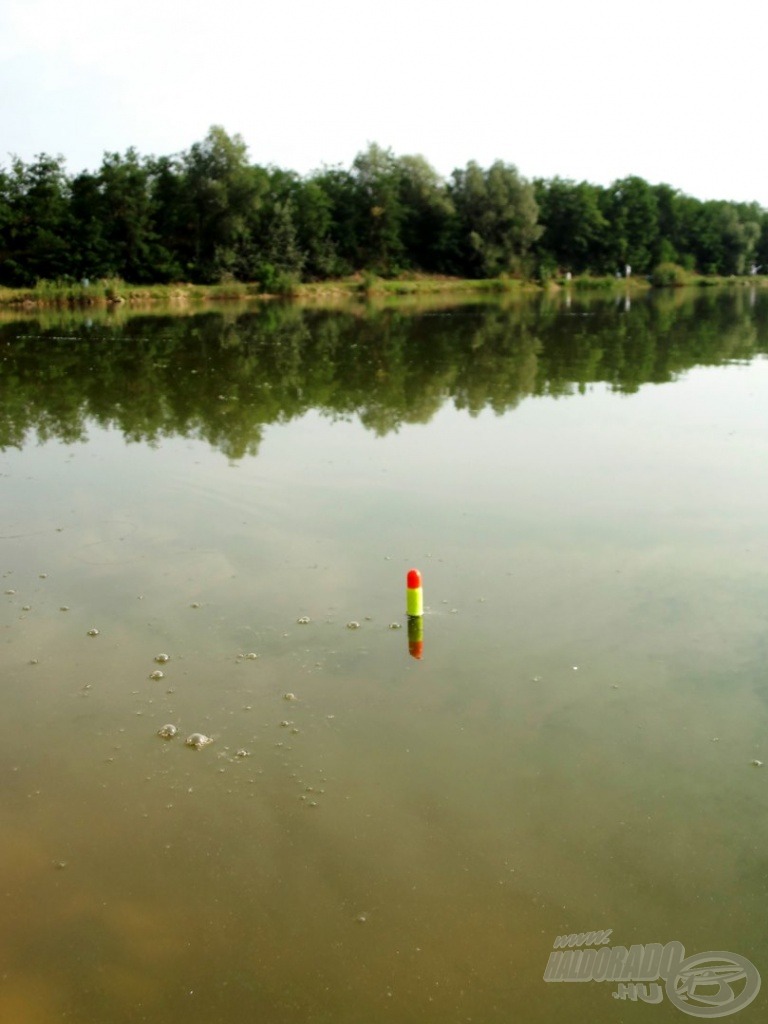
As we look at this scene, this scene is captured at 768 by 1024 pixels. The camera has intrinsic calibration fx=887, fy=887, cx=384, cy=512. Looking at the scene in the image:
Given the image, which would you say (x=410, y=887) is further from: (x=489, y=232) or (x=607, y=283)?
(x=607, y=283)

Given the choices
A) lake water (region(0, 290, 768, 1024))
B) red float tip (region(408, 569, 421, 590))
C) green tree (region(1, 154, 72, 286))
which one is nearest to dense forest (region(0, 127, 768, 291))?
green tree (region(1, 154, 72, 286))

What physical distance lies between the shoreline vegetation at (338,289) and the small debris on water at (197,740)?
43930mm

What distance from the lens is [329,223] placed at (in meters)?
65.1

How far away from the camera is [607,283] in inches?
3029

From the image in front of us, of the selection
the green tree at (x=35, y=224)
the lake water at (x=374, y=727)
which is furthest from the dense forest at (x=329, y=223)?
the lake water at (x=374, y=727)

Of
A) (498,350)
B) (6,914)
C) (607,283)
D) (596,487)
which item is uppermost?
(607,283)

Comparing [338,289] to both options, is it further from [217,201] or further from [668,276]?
[668,276]

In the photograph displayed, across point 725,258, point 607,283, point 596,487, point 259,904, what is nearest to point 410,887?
point 259,904

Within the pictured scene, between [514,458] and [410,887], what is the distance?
29.5 feet

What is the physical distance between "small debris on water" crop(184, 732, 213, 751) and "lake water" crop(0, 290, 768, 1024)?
0.13 ft

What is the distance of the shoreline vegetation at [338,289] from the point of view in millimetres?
47219

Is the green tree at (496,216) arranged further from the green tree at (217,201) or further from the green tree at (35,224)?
the green tree at (35,224)

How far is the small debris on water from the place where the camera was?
18.6 ft

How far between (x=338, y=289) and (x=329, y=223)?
613 cm
